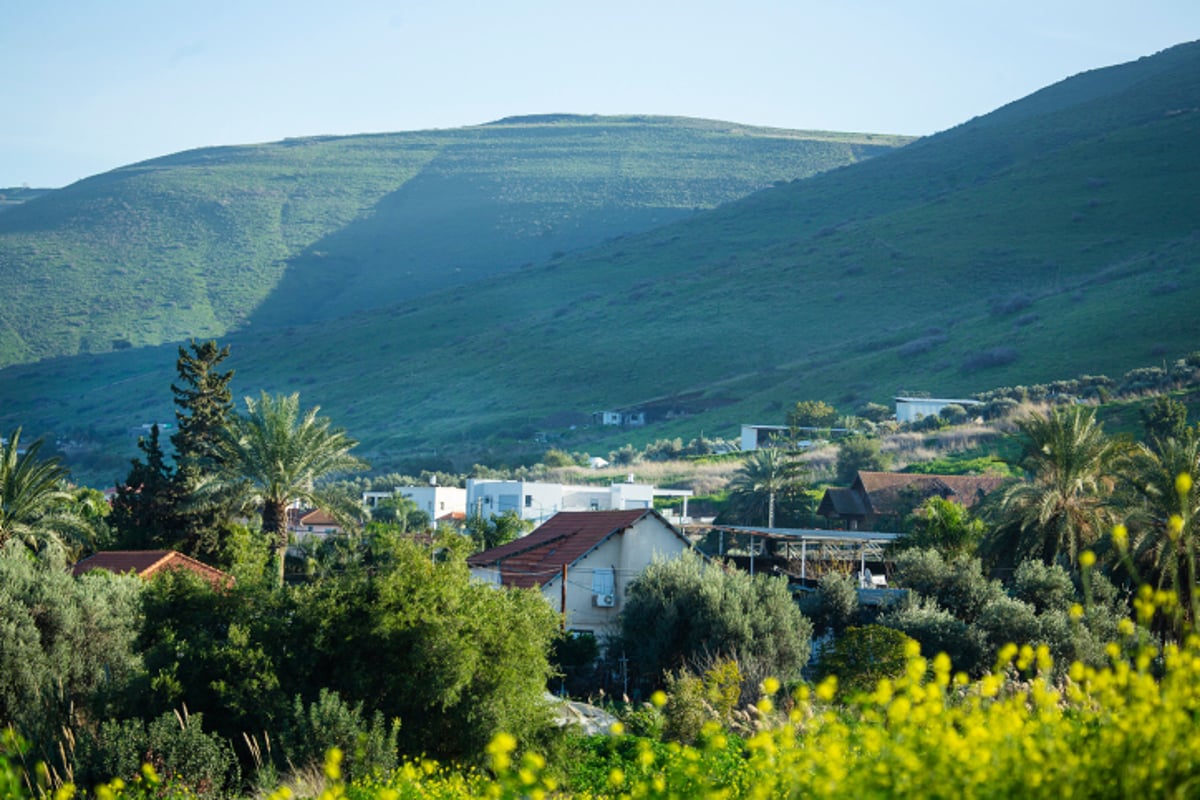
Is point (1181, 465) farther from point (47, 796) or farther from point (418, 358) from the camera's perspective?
point (418, 358)

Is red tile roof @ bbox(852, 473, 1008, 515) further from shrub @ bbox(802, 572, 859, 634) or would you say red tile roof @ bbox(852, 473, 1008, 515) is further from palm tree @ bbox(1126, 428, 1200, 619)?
palm tree @ bbox(1126, 428, 1200, 619)

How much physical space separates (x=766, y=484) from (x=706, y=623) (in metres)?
28.0

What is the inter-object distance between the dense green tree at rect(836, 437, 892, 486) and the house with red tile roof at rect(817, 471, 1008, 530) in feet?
26.8

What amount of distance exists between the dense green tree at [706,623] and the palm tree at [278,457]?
10.9 metres

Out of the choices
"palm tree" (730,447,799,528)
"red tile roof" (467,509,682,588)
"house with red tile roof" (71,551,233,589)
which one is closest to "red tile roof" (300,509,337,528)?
"palm tree" (730,447,799,528)

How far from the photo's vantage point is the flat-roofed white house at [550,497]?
214 feet

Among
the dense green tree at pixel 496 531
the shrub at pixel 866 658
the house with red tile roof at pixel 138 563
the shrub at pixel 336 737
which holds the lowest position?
the dense green tree at pixel 496 531

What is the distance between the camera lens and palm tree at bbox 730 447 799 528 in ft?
189

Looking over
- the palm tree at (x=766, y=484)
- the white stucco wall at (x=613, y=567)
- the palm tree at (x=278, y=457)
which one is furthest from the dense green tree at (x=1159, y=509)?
the palm tree at (x=766, y=484)

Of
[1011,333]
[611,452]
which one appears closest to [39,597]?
[611,452]

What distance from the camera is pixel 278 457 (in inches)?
1463

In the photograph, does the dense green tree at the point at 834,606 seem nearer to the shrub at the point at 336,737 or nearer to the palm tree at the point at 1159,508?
the palm tree at the point at 1159,508

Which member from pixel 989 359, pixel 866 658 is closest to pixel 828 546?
pixel 866 658

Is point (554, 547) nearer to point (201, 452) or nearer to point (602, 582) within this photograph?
point (602, 582)
